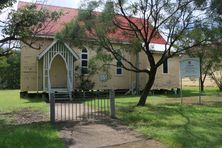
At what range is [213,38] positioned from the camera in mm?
19219

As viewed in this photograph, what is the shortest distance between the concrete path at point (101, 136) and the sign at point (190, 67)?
379 inches

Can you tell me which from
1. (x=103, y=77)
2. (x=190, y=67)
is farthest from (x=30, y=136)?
(x=103, y=77)

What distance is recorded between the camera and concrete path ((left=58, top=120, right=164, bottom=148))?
1031 centimetres

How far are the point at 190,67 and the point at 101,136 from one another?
12.2m

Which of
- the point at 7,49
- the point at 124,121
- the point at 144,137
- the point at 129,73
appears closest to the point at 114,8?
the point at 7,49

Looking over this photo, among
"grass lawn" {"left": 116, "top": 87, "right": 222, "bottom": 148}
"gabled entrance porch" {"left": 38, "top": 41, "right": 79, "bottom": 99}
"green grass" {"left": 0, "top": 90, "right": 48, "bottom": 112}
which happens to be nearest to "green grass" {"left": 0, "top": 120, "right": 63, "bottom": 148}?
"grass lawn" {"left": 116, "top": 87, "right": 222, "bottom": 148}

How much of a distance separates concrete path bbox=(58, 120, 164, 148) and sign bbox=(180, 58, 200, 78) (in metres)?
9.63

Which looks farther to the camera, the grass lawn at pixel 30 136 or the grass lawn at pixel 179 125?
the grass lawn at pixel 179 125

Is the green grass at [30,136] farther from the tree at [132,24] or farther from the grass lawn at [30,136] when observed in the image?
the tree at [132,24]

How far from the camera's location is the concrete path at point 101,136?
10312 millimetres

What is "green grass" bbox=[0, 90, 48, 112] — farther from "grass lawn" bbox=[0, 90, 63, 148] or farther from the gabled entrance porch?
"grass lawn" bbox=[0, 90, 63, 148]

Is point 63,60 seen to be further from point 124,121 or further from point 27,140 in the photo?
point 27,140

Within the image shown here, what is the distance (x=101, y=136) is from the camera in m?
11.4

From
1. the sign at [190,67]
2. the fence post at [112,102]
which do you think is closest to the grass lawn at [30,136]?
the fence post at [112,102]
